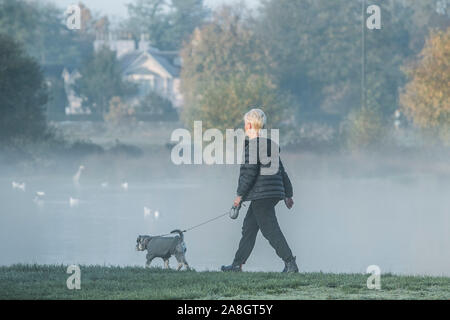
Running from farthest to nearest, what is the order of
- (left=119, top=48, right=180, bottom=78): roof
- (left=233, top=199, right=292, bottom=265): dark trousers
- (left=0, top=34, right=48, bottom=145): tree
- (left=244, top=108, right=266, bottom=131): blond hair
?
(left=119, top=48, right=180, bottom=78): roof
(left=0, top=34, right=48, bottom=145): tree
(left=233, top=199, right=292, bottom=265): dark trousers
(left=244, top=108, right=266, bottom=131): blond hair

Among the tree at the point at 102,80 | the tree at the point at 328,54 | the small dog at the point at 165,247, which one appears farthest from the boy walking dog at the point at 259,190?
the tree at the point at 102,80

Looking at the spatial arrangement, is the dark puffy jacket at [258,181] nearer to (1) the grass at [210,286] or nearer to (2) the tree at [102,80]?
(1) the grass at [210,286]

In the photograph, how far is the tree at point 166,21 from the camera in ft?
390

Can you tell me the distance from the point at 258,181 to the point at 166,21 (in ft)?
366

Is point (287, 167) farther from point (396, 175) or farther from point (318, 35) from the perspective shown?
point (318, 35)

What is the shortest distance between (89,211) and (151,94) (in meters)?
57.5

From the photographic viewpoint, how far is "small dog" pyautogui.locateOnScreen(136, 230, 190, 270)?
1479 centimetres

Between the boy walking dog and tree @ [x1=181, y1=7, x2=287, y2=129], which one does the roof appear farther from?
the boy walking dog

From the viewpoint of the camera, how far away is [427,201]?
41.7 meters

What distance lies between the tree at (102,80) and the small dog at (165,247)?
2920 inches

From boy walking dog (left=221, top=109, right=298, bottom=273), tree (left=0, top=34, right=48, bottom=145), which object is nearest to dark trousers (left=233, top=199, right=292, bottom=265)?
boy walking dog (left=221, top=109, right=298, bottom=273)

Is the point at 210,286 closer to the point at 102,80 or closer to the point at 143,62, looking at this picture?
the point at 102,80

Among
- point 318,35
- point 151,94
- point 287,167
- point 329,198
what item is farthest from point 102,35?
point 329,198

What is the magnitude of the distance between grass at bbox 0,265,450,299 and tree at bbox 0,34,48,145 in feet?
123
